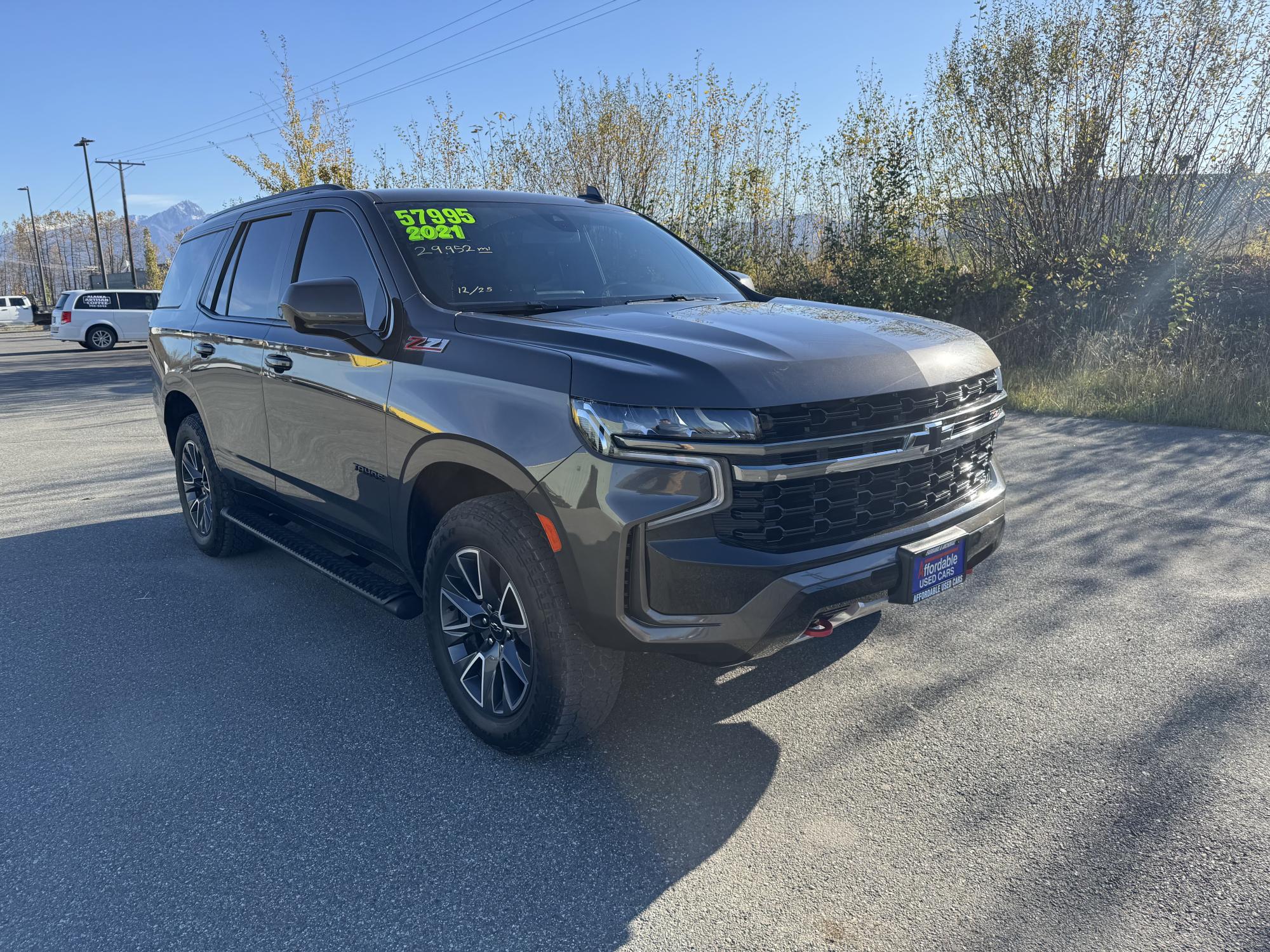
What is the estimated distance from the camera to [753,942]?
2139 millimetres

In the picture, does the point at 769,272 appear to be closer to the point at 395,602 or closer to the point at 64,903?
the point at 395,602

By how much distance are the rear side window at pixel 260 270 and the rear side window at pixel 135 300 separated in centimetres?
2598

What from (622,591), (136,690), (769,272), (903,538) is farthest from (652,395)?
(769,272)

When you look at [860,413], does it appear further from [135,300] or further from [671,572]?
[135,300]

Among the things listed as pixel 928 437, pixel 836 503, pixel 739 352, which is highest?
pixel 739 352

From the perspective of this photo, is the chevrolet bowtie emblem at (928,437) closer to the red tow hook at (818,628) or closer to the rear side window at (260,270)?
the red tow hook at (818,628)

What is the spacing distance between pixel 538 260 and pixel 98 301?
91.5 ft

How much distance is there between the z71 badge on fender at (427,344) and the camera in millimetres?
3061

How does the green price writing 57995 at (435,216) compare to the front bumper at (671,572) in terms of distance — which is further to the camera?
the green price writing 57995 at (435,216)

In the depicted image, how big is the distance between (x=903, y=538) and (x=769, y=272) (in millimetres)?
11809

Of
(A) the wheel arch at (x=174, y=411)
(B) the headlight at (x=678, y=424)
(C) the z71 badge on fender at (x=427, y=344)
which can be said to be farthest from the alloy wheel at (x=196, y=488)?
(B) the headlight at (x=678, y=424)

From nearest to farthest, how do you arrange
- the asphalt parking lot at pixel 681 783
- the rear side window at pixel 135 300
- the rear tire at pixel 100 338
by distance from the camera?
1. the asphalt parking lot at pixel 681 783
2. the rear tire at pixel 100 338
3. the rear side window at pixel 135 300

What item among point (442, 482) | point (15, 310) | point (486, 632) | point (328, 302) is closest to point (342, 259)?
point (328, 302)

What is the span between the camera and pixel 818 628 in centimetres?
268
